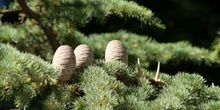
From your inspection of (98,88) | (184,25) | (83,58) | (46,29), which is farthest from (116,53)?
(184,25)

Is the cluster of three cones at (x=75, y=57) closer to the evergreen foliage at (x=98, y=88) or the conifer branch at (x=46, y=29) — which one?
the evergreen foliage at (x=98, y=88)

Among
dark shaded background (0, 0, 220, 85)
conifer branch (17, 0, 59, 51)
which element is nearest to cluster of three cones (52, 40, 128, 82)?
conifer branch (17, 0, 59, 51)

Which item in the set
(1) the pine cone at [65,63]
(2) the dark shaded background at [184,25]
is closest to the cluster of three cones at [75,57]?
(1) the pine cone at [65,63]

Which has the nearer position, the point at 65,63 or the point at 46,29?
the point at 65,63

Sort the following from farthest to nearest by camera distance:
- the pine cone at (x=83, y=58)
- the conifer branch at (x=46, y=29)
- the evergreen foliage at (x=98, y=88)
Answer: the conifer branch at (x=46, y=29) < the pine cone at (x=83, y=58) < the evergreen foliage at (x=98, y=88)

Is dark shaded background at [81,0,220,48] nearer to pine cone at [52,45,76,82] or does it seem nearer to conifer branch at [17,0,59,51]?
conifer branch at [17,0,59,51]

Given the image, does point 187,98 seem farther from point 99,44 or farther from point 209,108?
point 99,44

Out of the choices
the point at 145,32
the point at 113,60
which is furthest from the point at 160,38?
the point at 113,60

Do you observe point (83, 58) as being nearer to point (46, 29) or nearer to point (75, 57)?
point (75, 57)
